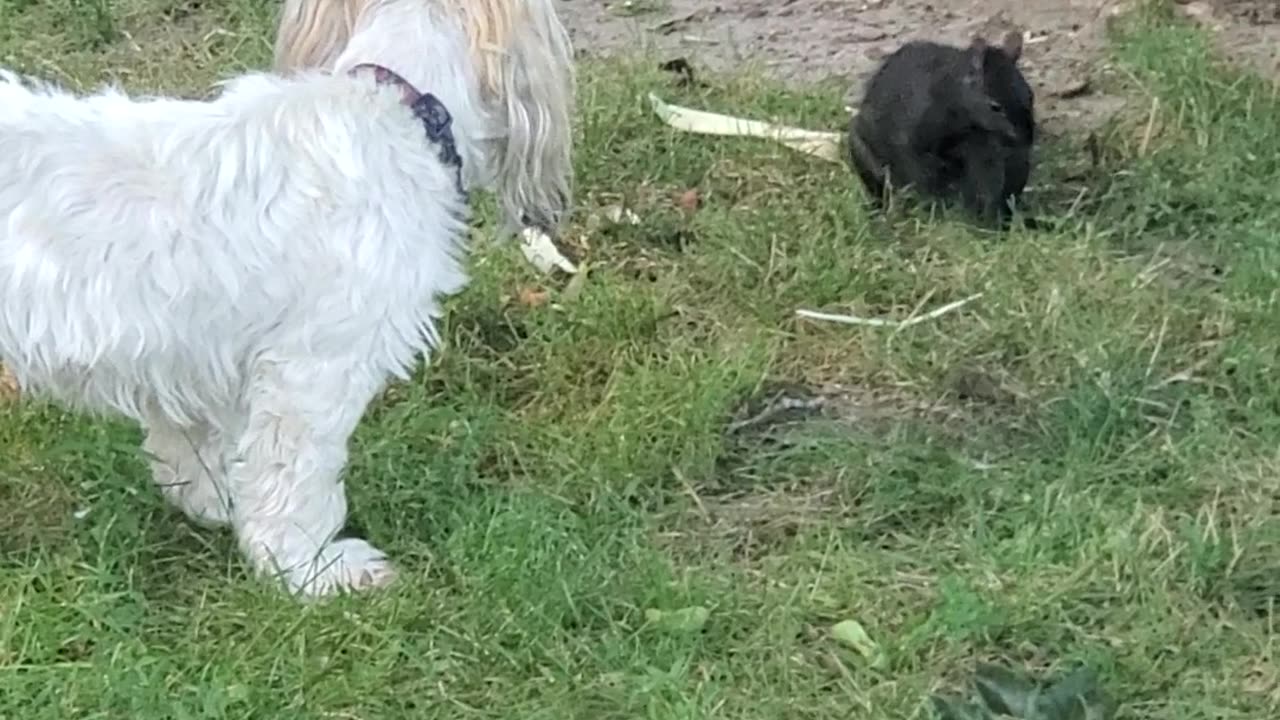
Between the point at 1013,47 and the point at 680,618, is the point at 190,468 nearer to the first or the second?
the point at 680,618

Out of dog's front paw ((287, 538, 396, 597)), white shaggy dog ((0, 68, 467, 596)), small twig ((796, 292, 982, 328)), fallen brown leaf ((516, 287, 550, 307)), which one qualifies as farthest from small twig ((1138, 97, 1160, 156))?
dog's front paw ((287, 538, 396, 597))

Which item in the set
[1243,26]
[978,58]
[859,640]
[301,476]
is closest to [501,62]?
[301,476]

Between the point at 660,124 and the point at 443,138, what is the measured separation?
6.02 ft

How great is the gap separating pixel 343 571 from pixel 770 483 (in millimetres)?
815

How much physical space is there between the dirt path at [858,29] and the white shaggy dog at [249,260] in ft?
7.65

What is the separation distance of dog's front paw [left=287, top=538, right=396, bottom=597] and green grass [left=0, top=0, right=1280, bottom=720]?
5 cm

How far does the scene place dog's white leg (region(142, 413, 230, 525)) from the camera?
3.43 m

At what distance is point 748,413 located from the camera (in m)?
3.81

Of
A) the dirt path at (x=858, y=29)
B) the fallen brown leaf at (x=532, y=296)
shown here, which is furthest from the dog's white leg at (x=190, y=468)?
the dirt path at (x=858, y=29)

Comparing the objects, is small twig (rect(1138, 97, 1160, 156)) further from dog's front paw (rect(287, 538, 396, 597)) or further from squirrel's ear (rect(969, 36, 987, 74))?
dog's front paw (rect(287, 538, 396, 597))

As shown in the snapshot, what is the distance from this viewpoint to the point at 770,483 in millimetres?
3633

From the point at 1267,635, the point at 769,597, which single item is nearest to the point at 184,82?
the point at 769,597

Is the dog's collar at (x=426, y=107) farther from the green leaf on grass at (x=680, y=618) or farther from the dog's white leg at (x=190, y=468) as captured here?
the green leaf on grass at (x=680, y=618)

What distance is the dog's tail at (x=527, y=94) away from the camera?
124 inches
